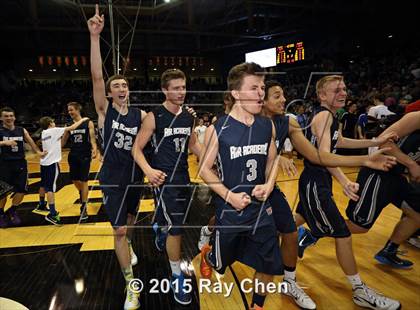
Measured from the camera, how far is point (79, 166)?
5523 millimetres

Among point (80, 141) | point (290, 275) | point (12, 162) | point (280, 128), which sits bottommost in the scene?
point (290, 275)

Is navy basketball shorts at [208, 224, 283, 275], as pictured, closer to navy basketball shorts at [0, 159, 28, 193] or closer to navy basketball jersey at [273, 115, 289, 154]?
navy basketball jersey at [273, 115, 289, 154]

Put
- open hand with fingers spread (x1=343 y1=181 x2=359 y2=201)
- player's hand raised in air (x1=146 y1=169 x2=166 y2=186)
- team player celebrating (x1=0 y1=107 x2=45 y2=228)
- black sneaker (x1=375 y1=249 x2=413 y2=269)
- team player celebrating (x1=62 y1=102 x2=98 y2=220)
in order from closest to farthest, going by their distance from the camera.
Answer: open hand with fingers spread (x1=343 y1=181 x2=359 y2=201)
player's hand raised in air (x1=146 y1=169 x2=166 y2=186)
black sneaker (x1=375 y1=249 x2=413 y2=269)
team player celebrating (x1=0 y1=107 x2=45 y2=228)
team player celebrating (x1=62 y1=102 x2=98 y2=220)

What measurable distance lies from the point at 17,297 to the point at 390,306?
11.5 feet

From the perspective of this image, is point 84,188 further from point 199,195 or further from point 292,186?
point 292,186

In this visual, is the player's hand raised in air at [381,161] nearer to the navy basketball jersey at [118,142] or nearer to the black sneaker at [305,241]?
the black sneaker at [305,241]

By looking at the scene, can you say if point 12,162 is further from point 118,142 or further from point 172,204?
point 172,204

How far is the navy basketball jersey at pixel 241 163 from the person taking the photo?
2.27 m

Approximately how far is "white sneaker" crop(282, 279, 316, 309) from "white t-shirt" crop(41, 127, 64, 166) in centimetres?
441

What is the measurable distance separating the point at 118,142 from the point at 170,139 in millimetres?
520

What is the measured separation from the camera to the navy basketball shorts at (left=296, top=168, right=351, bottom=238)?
2803mm

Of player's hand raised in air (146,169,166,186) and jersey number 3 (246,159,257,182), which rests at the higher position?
jersey number 3 (246,159,257,182)

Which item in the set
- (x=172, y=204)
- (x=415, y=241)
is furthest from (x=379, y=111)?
(x=172, y=204)

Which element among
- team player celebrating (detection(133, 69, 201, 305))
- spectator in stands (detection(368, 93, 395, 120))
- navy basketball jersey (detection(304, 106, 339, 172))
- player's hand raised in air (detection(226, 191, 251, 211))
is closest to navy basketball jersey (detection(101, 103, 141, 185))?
team player celebrating (detection(133, 69, 201, 305))
